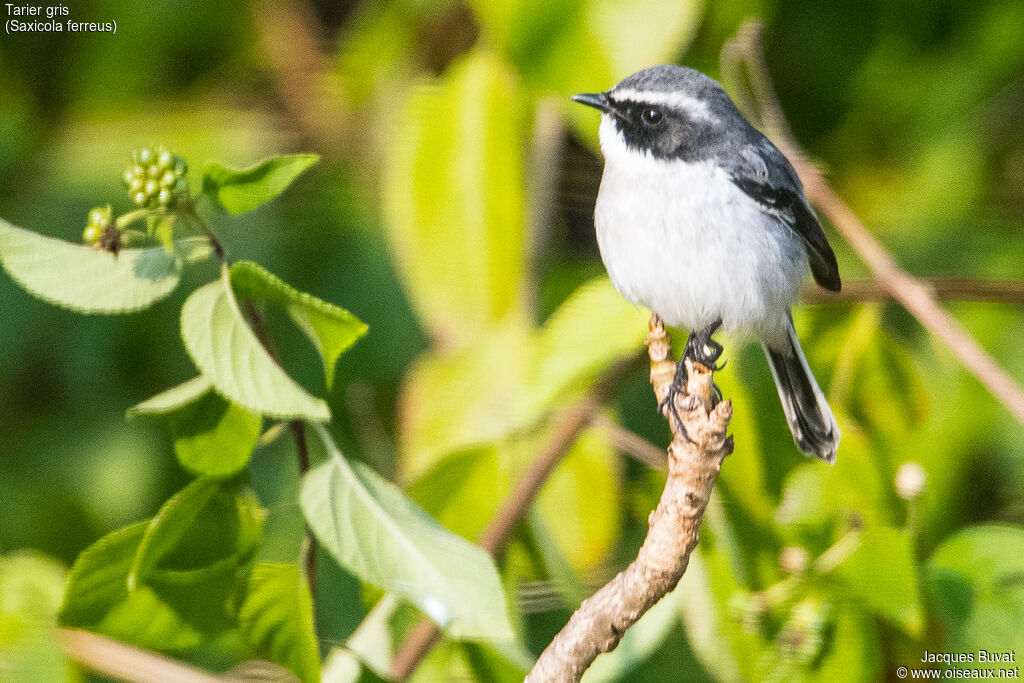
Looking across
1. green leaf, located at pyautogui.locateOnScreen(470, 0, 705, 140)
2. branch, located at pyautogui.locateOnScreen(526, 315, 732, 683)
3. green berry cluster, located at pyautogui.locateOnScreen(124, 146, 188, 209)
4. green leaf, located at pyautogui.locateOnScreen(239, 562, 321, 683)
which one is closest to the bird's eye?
green leaf, located at pyautogui.locateOnScreen(470, 0, 705, 140)

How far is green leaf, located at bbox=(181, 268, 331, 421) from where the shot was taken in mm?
→ 692

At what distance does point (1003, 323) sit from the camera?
1.35 metres

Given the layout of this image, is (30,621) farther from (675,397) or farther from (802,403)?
(802,403)

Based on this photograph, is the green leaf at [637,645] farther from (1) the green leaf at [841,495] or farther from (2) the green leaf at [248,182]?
(2) the green leaf at [248,182]

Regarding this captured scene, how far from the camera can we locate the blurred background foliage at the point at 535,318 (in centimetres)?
94

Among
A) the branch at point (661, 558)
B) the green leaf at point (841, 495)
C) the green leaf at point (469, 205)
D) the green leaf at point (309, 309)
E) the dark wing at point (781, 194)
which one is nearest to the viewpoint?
the branch at point (661, 558)

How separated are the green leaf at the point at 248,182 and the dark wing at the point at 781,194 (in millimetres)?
390

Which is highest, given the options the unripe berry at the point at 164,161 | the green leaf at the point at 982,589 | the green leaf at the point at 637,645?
the unripe berry at the point at 164,161

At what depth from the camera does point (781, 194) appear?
0.83 meters

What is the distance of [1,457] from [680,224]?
120 centimetres

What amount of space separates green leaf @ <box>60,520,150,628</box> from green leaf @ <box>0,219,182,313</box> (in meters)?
0.21

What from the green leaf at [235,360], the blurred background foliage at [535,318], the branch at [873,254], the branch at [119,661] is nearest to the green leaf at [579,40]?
the blurred background foliage at [535,318]

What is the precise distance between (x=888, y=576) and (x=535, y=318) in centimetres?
50

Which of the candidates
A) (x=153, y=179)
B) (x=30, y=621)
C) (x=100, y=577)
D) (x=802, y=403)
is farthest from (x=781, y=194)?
(x=30, y=621)
